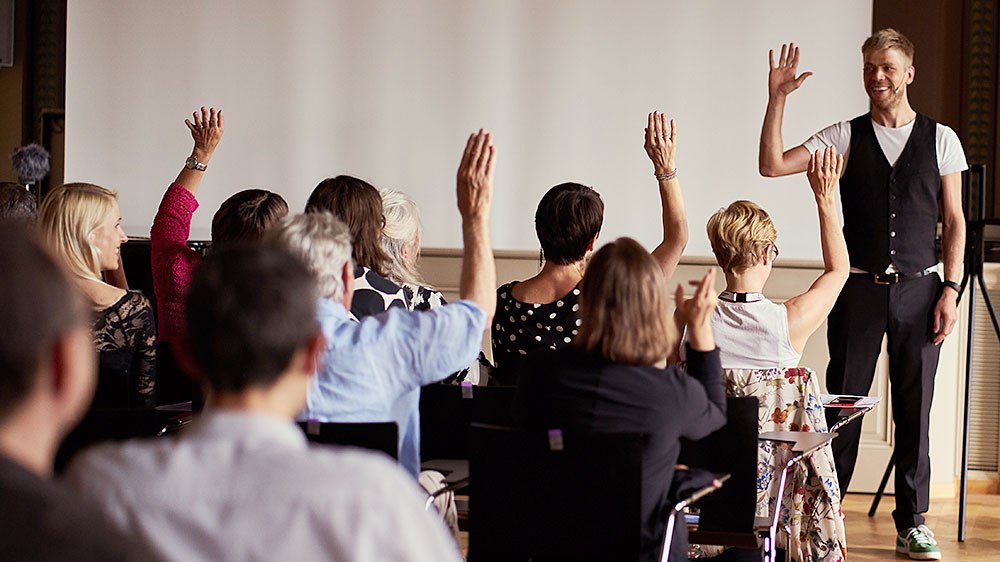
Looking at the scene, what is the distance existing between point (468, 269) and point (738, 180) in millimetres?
3423

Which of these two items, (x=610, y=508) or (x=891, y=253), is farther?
(x=891, y=253)

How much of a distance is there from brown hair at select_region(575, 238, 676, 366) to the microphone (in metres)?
4.34

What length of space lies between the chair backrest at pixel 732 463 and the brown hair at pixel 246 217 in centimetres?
129

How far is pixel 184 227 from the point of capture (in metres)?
3.52

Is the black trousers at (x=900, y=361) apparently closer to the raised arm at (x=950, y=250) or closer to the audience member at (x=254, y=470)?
the raised arm at (x=950, y=250)

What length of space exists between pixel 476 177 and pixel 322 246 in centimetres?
33

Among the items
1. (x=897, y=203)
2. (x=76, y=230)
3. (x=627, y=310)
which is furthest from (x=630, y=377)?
(x=897, y=203)

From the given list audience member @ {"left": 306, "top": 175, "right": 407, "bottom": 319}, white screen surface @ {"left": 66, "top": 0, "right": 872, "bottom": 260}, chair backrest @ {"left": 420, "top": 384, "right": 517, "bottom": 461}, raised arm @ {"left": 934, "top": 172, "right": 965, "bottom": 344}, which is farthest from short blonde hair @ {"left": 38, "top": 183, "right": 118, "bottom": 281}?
raised arm @ {"left": 934, "top": 172, "right": 965, "bottom": 344}

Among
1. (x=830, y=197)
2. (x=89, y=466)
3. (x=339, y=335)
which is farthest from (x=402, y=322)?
(x=830, y=197)

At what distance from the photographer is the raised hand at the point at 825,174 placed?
3170mm

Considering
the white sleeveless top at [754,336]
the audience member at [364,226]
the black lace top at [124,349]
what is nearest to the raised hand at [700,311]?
the white sleeveless top at [754,336]

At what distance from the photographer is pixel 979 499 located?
16.5 feet

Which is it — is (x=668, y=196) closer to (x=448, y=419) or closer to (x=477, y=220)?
(x=448, y=419)

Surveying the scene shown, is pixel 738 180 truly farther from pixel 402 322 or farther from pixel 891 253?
pixel 402 322
